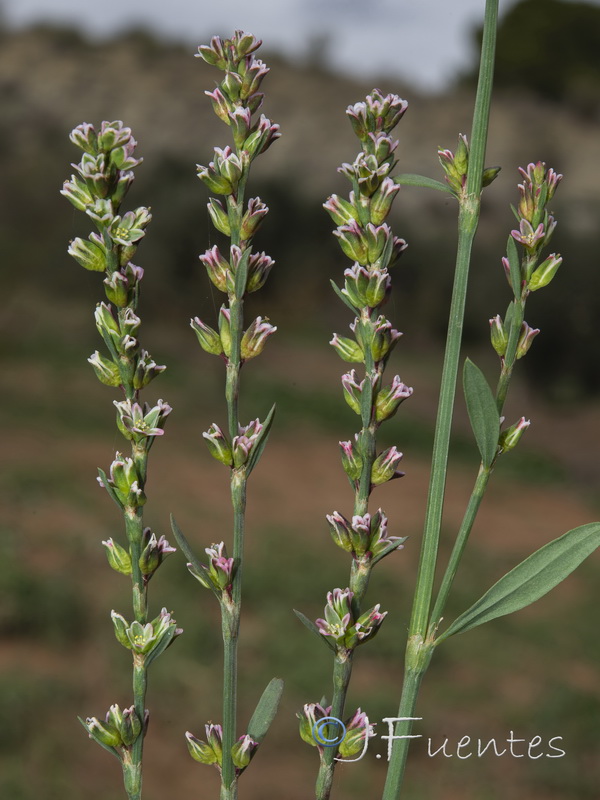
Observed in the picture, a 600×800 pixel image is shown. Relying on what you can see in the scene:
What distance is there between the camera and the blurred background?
4.98m

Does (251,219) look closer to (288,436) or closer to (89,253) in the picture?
(89,253)

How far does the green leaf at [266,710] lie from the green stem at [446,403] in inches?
3.0

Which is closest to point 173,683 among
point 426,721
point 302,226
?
point 426,721

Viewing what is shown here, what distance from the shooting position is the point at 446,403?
571 millimetres

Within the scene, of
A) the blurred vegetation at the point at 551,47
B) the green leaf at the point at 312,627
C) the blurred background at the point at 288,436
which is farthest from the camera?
the blurred vegetation at the point at 551,47

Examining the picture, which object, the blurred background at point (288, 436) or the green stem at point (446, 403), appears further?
the blurred background at point (288, 436)

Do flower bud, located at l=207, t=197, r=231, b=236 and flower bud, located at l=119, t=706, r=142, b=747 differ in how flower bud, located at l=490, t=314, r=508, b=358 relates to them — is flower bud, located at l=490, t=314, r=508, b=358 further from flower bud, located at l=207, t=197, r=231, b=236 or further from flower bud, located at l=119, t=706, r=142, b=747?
flower bud, located at l=119, t=706, r=142, b=747

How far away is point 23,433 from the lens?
8.65 metres

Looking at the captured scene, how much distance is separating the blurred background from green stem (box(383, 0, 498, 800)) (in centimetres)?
15

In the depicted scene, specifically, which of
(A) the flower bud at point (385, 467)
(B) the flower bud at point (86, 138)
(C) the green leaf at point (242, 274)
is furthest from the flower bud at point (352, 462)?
(B) the flower bud at point (86, 138)

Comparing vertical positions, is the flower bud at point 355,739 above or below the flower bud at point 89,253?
below

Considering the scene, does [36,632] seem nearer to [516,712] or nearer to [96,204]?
[516,712]

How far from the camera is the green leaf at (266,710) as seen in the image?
608mm

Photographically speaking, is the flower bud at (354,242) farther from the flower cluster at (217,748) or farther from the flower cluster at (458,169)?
the flower cluster at (217,748)
